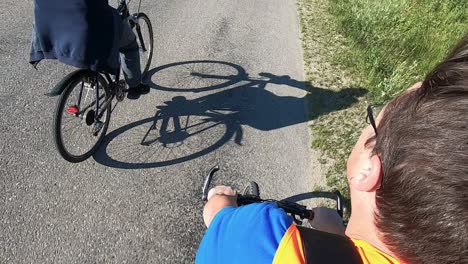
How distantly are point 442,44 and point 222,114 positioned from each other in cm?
371

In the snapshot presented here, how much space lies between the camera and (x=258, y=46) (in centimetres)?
Answer: 639

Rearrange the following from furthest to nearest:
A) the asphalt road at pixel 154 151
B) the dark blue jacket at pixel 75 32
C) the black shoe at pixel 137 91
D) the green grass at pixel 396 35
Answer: the green grass at pixel 396 35, the black shoe at pixel 137 91, the asphalt road at pixel 154 151, the dark blue jacket at pixel 75 32

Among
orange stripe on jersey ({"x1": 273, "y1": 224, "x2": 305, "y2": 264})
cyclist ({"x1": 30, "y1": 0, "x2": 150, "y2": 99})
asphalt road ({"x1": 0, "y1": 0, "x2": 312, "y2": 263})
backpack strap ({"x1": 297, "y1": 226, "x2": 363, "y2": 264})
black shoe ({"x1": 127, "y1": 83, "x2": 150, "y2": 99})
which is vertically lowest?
asphalt road ({"x1": 0, "y1": 0, "x2": 312, "y2": 263})

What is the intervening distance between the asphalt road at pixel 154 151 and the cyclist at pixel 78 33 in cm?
91

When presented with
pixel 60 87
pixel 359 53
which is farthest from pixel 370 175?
pixel 359 53

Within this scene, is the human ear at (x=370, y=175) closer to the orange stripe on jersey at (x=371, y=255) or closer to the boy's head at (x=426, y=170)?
the boy's head at (x=426, y=170)

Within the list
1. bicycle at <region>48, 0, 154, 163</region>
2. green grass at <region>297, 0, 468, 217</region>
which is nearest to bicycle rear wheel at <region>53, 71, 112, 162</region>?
bicycle at <region>48, 0, 154, 163</region>

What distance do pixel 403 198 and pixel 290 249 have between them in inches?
12.5

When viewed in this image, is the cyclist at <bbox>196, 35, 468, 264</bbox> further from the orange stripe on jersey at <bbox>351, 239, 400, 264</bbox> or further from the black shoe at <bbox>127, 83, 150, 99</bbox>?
the black shoe at <bbox>127, 83, 150, 99</bbox>

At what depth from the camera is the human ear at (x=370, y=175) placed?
1.11 metres

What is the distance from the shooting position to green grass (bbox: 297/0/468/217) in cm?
474

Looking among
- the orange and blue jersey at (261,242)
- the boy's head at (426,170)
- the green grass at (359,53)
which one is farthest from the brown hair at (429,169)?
the green grass at (359,53)

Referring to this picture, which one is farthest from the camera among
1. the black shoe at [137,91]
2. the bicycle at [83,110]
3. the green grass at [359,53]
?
the green grass at [359,53]

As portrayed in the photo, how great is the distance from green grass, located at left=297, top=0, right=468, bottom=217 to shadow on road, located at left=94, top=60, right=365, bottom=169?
0.16m
